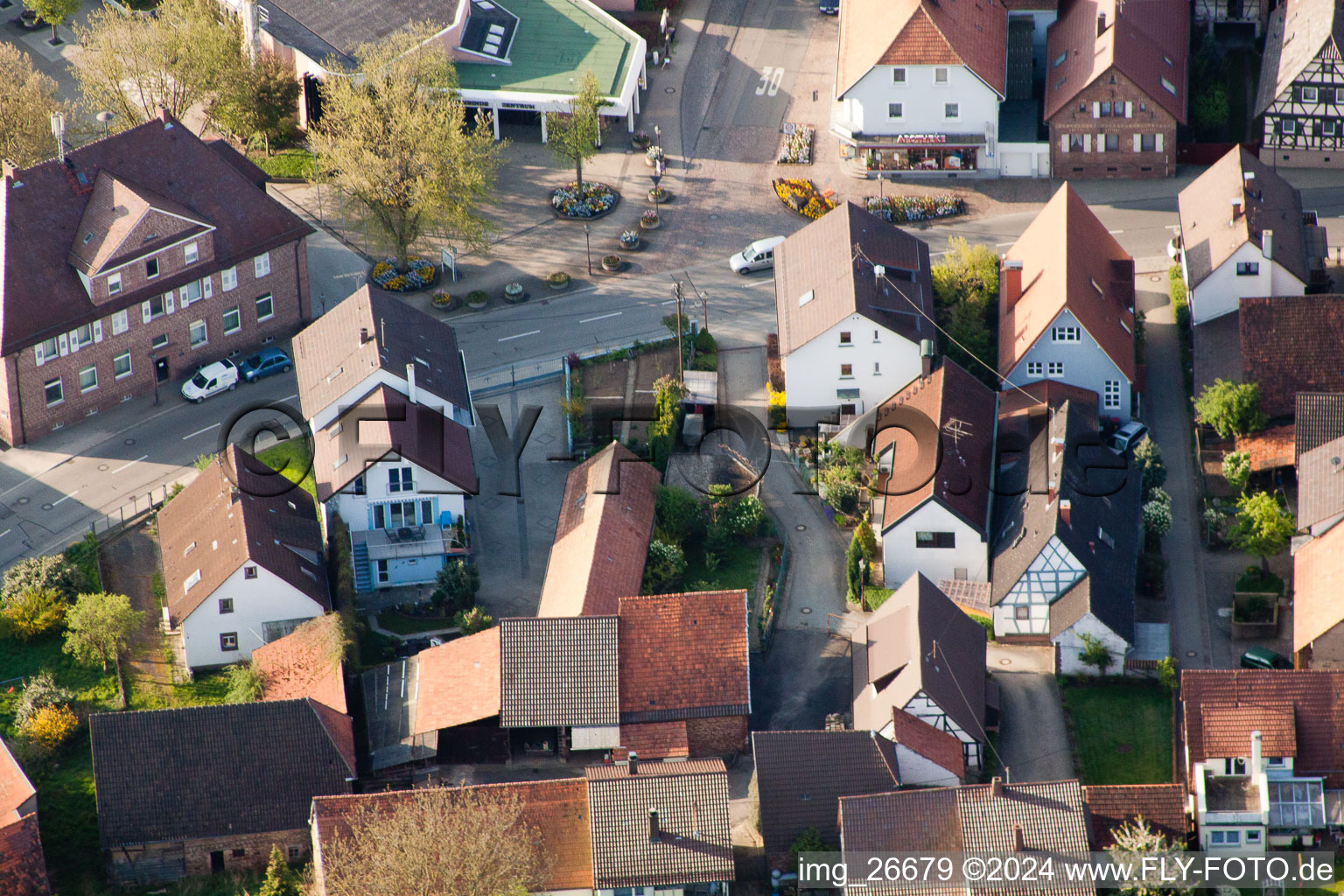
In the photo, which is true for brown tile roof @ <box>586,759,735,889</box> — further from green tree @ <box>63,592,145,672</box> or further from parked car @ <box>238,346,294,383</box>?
parked car @ <box>238,346,294,383</box>

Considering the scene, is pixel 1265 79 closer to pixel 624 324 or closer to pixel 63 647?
pixel 624 324

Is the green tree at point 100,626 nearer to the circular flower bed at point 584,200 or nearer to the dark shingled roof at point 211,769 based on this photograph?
the dark shingled roof at point 211,769

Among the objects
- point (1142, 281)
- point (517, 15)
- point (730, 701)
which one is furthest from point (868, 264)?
point (517, 15)

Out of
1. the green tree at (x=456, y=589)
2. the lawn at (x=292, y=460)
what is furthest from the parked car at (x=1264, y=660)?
the lawn at (x=292, y=460)

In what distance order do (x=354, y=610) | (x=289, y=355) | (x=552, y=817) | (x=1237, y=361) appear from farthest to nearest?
(x=289, y=355), (x=1237, y=361), (x=354, y=610), (x=552, y=817)

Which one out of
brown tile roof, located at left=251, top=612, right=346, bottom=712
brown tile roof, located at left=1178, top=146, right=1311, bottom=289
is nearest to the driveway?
brown tile roof, located at left=1178, top=146, right=1311, bottom=289

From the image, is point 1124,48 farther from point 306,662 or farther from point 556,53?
point 306,662
